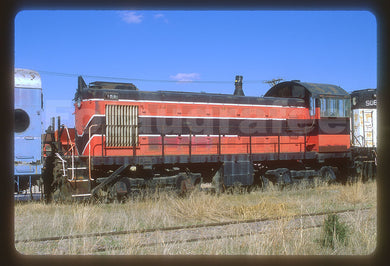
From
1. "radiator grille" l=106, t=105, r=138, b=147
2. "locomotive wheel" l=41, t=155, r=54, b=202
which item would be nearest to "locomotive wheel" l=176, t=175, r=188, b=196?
"radiator grille" l=106, t=105, r=138, b=147

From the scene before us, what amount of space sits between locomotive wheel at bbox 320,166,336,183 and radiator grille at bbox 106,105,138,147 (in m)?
7.08

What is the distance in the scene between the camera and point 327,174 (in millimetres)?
13766

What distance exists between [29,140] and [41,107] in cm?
96

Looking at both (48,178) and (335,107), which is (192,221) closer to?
(48,178)

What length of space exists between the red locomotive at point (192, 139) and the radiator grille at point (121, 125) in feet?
0.09

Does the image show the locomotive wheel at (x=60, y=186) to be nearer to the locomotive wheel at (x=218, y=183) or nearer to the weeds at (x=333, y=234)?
the locomotive wheel at (x=218, y=183)

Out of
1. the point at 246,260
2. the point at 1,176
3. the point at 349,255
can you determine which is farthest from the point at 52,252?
the point at 349,255

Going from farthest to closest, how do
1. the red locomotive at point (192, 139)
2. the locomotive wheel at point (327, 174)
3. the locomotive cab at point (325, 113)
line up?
1. the locomotive wheel at point (327, 174)
2. the locomotive cab at point (325, 113)
3. the red locomotive at point (192, 139)

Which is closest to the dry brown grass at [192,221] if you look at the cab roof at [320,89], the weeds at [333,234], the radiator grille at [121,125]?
the weeds at [333,234]

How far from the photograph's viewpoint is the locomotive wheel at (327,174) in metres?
13.7

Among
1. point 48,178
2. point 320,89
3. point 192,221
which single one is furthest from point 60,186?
point 320,89

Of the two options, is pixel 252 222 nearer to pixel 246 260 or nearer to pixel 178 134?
pixel 246 260

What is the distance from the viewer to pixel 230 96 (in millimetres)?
12188

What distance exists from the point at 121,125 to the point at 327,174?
781cm
